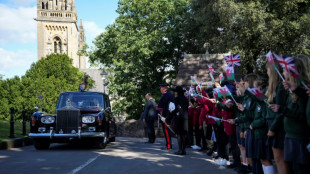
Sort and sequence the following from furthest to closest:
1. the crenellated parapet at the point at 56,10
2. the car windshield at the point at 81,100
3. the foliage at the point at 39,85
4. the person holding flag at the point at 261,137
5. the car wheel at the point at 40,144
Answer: the crenellated parapet at the point at 56,10, the foliage at the point at 39,85, the car windshield at the point at 81,100, the car wheel at the point at 40,144, the person holding flag at the point at 261,137

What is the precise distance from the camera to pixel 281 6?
23.4m

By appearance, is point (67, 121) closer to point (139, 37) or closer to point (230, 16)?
point (230, 16)

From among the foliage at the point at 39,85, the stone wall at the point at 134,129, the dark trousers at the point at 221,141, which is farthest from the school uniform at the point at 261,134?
the foliage at the point at 39,85

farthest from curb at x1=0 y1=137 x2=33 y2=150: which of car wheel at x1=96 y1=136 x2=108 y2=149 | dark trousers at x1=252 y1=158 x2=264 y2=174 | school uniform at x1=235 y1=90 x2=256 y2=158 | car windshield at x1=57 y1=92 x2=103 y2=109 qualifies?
dark trousers at x1=252 y1=158 x2=264 y2=174

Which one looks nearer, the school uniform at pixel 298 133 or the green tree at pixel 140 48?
the school uniform at pixel 298 133

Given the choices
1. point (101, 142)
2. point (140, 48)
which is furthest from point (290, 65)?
point (140, 48)

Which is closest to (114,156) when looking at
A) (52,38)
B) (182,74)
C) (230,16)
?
(182,74)

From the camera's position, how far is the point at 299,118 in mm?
4016

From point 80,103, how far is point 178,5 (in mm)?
23821

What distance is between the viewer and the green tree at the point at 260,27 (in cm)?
2227

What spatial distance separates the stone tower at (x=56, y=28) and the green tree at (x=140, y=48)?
50.9 meters

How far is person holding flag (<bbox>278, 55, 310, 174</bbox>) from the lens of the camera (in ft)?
13.0

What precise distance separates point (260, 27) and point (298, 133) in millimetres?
19086

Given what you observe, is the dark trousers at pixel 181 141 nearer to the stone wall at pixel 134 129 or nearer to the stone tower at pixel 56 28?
the stone wall at pixel 134 129
